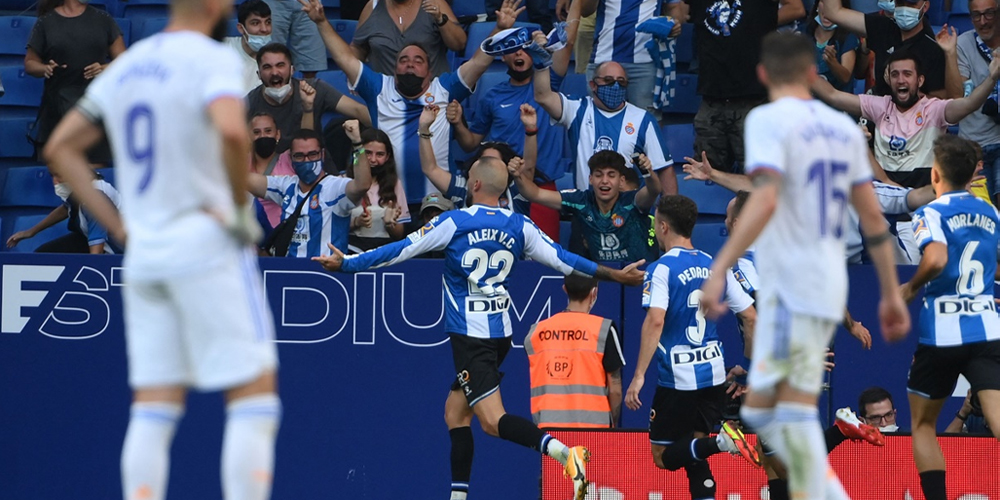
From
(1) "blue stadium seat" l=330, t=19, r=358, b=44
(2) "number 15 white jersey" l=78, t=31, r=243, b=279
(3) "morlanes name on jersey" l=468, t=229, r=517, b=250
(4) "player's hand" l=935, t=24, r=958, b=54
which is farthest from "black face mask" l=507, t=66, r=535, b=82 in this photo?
(2) "number 15 white jersey" l=78, t=31, r=243, b=279

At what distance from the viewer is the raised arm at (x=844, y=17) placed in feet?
36.8

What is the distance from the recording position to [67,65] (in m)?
11.5

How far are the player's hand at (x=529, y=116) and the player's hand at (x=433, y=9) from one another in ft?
5.57

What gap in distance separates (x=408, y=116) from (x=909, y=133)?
398cm

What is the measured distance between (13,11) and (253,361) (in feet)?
37.0

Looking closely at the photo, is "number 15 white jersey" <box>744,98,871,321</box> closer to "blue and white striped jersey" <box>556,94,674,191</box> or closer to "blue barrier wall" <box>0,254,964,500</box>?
"blue barrier wall" <box>0,254,964,500</box>

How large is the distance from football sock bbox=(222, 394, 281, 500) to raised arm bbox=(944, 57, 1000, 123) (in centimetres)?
704

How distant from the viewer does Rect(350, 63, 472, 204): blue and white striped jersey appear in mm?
10703

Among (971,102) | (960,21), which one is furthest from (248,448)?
(960,21)

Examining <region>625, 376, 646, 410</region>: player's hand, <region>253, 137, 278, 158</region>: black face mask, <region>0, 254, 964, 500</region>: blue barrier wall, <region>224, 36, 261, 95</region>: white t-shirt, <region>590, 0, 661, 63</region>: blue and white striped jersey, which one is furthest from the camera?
<region>224, 36, 261, 95</region>: white t-shirt

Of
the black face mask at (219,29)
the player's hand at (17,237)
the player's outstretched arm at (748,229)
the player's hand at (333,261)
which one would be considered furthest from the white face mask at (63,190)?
the player's outstretched arm at (748,229)

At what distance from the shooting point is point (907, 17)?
418 inches

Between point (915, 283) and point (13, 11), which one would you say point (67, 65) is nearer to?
point (13, 11)

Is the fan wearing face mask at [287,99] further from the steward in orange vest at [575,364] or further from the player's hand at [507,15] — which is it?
the steward in orange vest at [575,364]
